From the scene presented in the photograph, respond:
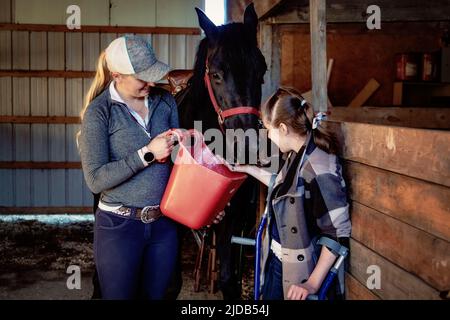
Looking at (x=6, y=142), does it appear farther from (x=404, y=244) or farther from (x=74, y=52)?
(x=404, y=244)

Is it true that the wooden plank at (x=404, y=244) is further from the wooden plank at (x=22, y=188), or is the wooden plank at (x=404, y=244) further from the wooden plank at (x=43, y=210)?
the wooden plank at (x=22, y=188)

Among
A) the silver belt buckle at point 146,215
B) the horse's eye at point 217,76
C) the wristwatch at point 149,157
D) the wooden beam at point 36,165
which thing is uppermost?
the horse's eye at point 217,76

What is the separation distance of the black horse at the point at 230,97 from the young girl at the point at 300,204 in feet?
3.08

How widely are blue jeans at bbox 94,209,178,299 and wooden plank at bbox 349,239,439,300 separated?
80cm

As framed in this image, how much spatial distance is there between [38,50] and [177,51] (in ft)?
6.45

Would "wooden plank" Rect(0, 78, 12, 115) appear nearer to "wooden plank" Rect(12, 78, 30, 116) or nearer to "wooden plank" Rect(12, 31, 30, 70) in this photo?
"wooden plank" Rect(12, 78, 30, 116)

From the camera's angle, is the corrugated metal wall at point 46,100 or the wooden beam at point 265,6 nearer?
the wooden beam at point 265,6

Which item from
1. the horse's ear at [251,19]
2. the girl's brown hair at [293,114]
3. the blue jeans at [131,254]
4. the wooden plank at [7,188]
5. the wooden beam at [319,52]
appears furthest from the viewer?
the wooden plank at [7,188]

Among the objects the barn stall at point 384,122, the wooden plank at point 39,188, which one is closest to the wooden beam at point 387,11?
the barn stall at point 384,122

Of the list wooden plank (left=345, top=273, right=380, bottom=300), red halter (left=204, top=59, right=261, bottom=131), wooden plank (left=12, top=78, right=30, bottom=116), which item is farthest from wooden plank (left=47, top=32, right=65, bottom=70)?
wooden plank (left=345, top=273, right=380, bottom=300)

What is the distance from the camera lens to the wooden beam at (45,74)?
7.44 metres

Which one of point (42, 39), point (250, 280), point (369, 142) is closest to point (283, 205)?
point (369, 142)

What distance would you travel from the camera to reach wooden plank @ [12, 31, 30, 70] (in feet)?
24.2

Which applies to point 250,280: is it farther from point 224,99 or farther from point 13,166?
point 13,166
